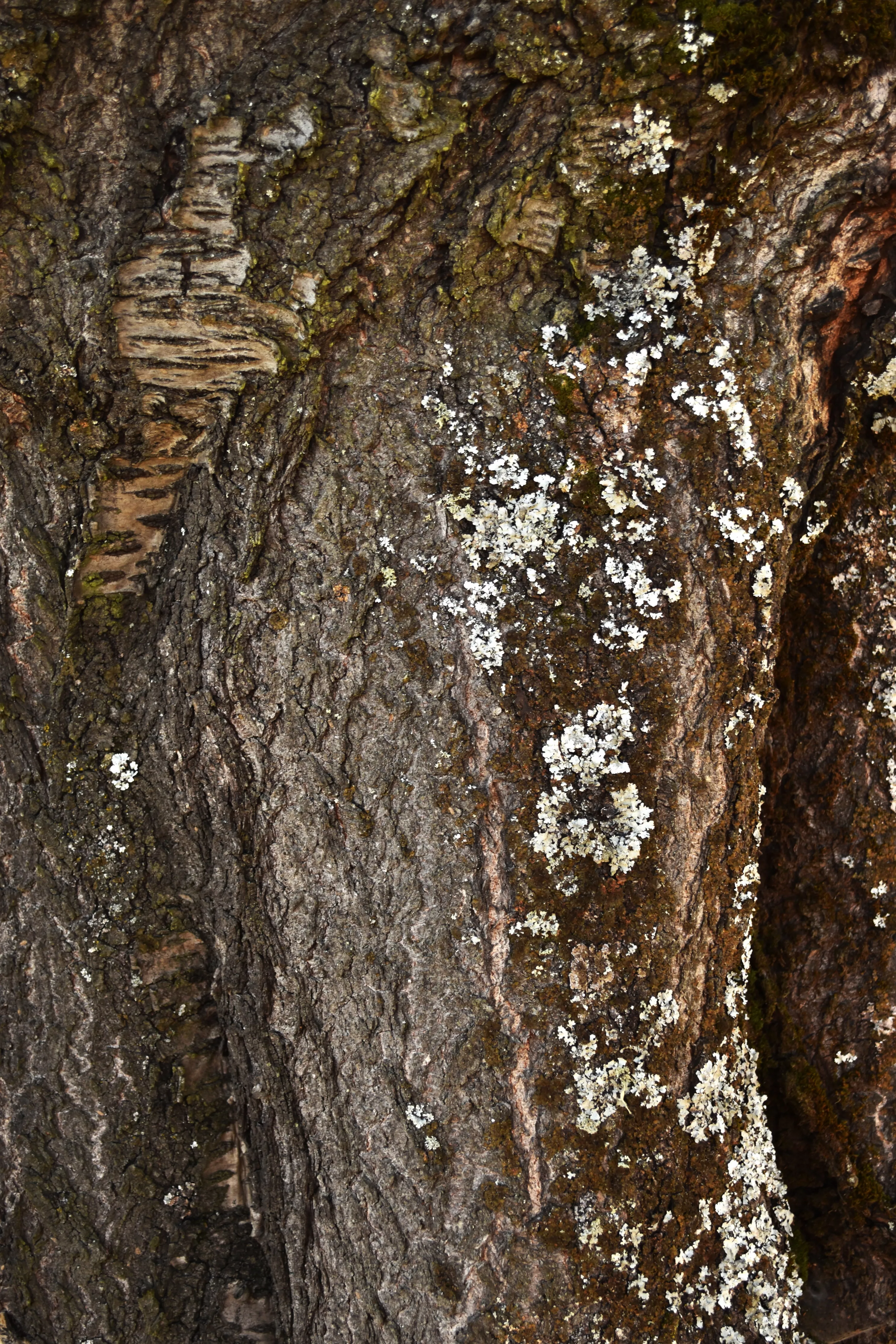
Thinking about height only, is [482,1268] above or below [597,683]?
below

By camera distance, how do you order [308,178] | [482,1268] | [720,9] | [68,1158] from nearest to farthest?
[720,9], [308,178], [482,1268], [68,1158]

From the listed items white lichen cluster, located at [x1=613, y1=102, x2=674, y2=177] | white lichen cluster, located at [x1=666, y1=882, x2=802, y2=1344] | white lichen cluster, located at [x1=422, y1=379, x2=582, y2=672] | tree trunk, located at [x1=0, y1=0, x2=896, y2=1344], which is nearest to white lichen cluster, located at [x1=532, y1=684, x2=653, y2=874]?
tree trunk, located at [x1=0, y1=0, x2=896, y2=1344]

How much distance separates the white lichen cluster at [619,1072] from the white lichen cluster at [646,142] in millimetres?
Answer: 1434

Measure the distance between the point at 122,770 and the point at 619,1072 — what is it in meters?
1.11

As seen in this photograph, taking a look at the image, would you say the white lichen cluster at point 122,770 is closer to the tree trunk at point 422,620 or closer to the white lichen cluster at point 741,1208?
the tree trunk at point 422,620

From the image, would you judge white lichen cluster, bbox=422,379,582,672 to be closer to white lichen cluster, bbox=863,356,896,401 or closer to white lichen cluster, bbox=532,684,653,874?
white lichen cluster, bbox=532,684,653,874

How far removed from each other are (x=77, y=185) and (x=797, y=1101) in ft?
7.40

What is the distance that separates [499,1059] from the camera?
1.60 metres

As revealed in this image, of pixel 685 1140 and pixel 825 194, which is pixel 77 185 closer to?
pixel 825 194

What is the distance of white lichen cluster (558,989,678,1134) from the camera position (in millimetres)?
1594

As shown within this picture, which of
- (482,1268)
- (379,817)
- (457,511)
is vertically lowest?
(482,1268)

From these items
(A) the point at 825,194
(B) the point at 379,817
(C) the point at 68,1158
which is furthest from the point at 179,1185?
(A) the point at 825,194

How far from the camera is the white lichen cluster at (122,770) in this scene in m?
1.79

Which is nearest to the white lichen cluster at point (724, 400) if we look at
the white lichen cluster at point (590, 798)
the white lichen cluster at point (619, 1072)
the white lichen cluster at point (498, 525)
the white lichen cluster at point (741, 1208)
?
the white lichen cluster at point (498, 525)
